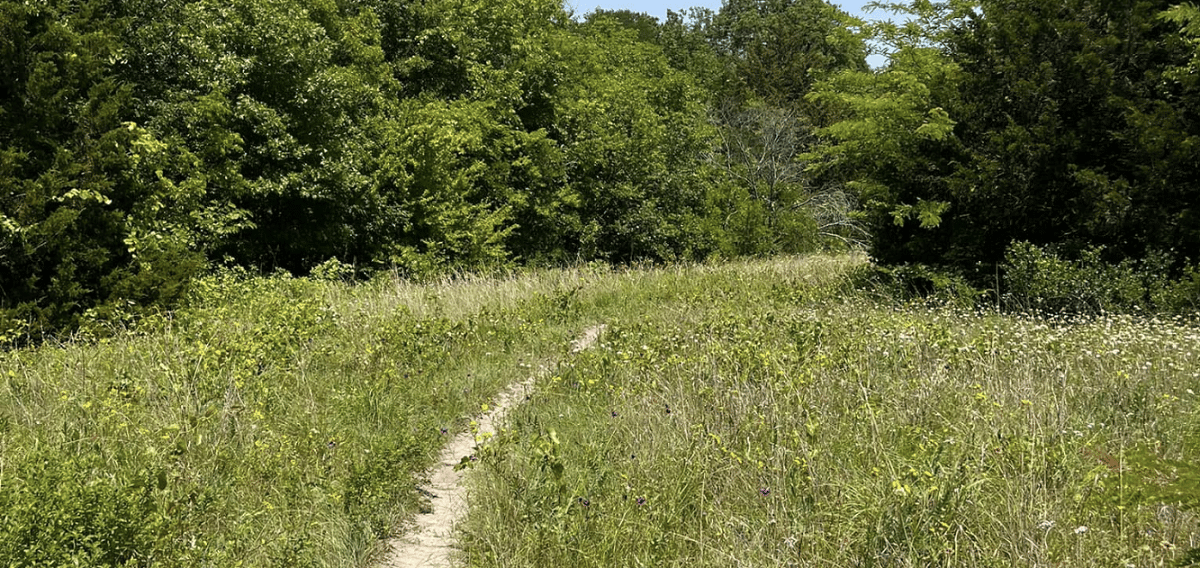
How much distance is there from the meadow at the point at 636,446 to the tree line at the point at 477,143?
9.74 feet

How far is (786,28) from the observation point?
4728 centimetres

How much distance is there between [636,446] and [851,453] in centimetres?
137

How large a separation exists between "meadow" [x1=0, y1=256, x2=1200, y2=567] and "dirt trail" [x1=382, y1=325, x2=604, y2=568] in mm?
126

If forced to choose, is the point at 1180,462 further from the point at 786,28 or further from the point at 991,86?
the point at 786,28

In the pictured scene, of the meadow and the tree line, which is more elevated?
the tree line

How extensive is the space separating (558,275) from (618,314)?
3.69 metres

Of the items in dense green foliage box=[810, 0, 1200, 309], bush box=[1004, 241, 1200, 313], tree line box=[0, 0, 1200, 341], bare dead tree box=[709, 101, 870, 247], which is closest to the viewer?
bush box=[1004, 241, 1200, 313]

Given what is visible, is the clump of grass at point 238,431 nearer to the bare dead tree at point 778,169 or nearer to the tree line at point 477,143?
the tree line at point 477,143

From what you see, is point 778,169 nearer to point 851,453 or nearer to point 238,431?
point 851,453

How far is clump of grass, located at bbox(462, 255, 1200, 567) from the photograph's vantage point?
3.37 metres

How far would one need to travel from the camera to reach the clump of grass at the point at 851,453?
3365 millimetres

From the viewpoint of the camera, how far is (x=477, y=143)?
20.4 metres

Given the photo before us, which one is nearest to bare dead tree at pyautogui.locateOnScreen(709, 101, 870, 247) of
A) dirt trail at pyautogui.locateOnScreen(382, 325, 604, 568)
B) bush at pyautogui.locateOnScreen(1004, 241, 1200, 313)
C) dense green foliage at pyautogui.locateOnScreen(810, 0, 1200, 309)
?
dense green foliage at pyautogui.locateOnScreen(810, 0, 1200, 309)

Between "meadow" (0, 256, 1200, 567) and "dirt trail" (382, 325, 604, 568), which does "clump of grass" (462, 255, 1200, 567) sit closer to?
"meadow" (0, 256, 1200, 567)
